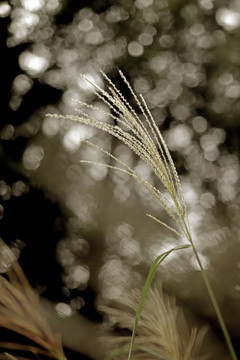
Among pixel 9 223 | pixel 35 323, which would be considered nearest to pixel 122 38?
pixel 9 223

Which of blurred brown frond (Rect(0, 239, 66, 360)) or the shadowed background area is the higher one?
blurred brown frond (Rect(0, 239, 66, 360))

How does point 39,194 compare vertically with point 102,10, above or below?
below

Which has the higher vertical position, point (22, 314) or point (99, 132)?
point (22, 314)

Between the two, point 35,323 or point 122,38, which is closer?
point 35,323

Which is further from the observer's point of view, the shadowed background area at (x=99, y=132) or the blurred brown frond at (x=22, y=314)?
the shadowed background area at (x=99, y=132)

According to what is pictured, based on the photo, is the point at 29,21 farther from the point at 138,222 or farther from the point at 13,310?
the point at 13,310

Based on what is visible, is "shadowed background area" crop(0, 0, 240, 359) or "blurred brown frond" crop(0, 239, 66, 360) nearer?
"blurred brown frond" crop(0, 239, 66, 360)

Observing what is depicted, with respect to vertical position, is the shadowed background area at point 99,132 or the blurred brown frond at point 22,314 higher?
the blurred brown frond at point 22,314

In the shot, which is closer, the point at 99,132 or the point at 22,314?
the point at 22,314
